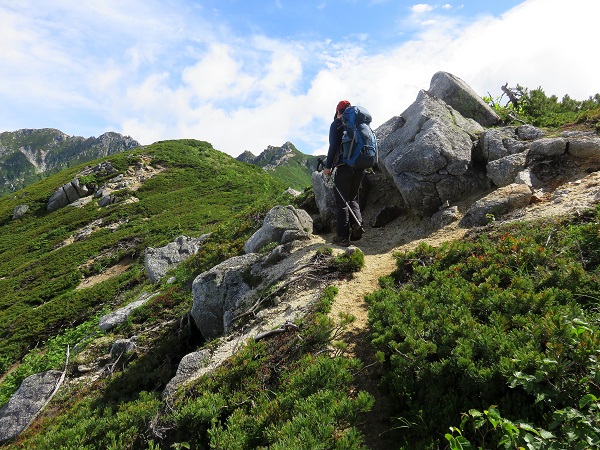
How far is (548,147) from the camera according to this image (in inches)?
428

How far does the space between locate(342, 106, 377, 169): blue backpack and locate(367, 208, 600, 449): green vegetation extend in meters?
3.96

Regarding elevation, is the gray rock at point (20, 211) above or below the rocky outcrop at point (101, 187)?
below

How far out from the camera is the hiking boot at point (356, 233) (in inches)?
439

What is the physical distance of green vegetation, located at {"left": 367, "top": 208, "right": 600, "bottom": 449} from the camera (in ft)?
10.7

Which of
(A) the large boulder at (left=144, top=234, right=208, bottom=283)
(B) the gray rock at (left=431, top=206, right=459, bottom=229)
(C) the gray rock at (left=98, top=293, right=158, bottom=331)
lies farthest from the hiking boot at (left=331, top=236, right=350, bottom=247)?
(A) the large boulder at (left=144, top=234, right=208, bottom=283)

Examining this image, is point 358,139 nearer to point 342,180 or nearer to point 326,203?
point 342,180

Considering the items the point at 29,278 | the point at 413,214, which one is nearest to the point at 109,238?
the point at 29,278

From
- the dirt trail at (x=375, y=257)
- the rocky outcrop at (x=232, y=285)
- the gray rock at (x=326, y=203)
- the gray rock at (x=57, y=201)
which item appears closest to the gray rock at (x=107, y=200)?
the gray rock at (x=57, y=201)

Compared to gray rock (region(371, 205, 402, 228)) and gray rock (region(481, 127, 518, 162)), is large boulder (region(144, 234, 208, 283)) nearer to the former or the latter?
gray rock (region(371, 205, 402, 228))

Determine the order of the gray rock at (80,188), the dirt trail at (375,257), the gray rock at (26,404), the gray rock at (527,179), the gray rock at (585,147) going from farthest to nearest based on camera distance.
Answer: the gray rock at (80,188), the gray rock at (527,179), the gray rock at (585,147), the gray rock at (26,404), the dirt trail at (375,257)

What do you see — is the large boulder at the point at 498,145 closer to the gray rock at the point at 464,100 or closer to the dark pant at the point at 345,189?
the gray rock at the point at 464,100

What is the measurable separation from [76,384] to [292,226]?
886cm

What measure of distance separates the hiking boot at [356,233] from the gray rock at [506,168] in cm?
488

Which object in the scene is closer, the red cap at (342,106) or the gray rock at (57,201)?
the red cap at (342,106)
